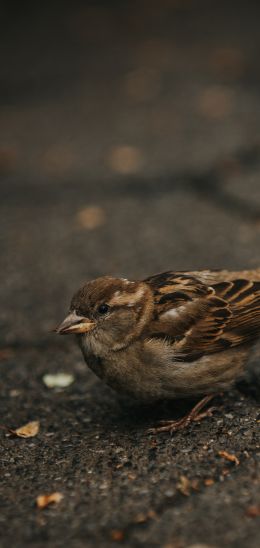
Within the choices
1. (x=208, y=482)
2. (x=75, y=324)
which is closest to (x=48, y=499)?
(x=208, y=482)

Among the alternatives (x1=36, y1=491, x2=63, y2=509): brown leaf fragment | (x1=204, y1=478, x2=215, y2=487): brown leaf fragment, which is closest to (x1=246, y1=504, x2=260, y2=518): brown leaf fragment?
(x1=204, y1=478, x2=215, y2=487): brown leaf fragment

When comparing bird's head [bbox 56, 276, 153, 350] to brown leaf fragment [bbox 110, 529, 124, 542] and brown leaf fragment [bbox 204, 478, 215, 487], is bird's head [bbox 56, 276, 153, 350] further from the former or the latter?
brown leaf fragment [bbox 110, 529, 124, 542]

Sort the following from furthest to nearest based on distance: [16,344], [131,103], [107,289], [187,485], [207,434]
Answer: [131,103]
[16,344]
[107,289]
[207,434]
[187,485]

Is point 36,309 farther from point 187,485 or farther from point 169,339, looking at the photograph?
point 187,485

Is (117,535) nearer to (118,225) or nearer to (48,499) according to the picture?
(48,499)

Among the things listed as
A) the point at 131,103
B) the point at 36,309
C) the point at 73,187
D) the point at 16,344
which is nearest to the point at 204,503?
the point at 16,344

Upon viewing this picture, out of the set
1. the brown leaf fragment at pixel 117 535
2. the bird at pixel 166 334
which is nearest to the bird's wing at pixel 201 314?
the bird at pixel 166 334

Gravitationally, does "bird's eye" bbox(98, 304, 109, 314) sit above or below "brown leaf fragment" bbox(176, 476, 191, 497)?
above
